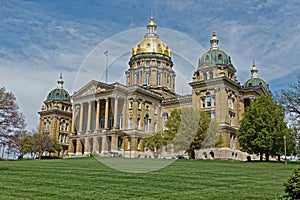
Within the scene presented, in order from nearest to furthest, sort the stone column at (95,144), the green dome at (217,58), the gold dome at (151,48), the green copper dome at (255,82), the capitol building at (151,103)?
the capitol building at (151,103)
the green dome at (217,58)
the stone column at (95,144)
the green copper dome at (255,82)
the gold dome at (151,48)

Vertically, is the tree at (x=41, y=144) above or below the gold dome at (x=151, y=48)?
below

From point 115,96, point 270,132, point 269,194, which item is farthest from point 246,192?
point 115,96

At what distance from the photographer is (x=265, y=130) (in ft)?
170

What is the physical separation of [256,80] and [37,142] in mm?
51380

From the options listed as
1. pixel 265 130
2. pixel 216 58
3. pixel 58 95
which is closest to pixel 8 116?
pixel 265 130

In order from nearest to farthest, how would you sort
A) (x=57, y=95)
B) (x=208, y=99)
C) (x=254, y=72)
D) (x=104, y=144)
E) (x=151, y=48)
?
1. (x=208, y=99)
2. (x=104, y=144)
3. (x=254, y=72)
4. (x=151, y=48)
5. (x=57, y=95)

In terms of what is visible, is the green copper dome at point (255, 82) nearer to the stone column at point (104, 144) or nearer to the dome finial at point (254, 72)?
the dome finial at point (254, 72)

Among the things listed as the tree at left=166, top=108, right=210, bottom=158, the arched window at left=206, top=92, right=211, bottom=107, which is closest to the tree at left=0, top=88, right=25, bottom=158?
the tree at left=166, top=108, right=210, bottom=158

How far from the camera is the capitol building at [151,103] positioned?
2547 inches

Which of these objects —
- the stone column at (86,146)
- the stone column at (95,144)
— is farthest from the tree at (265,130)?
the stone column at (86,146)

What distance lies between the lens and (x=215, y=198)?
12.3 m

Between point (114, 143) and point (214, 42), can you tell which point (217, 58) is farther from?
point (114, 143)

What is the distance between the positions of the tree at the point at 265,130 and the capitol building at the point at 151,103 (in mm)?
4997

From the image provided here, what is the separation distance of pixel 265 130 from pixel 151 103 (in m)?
30.3
